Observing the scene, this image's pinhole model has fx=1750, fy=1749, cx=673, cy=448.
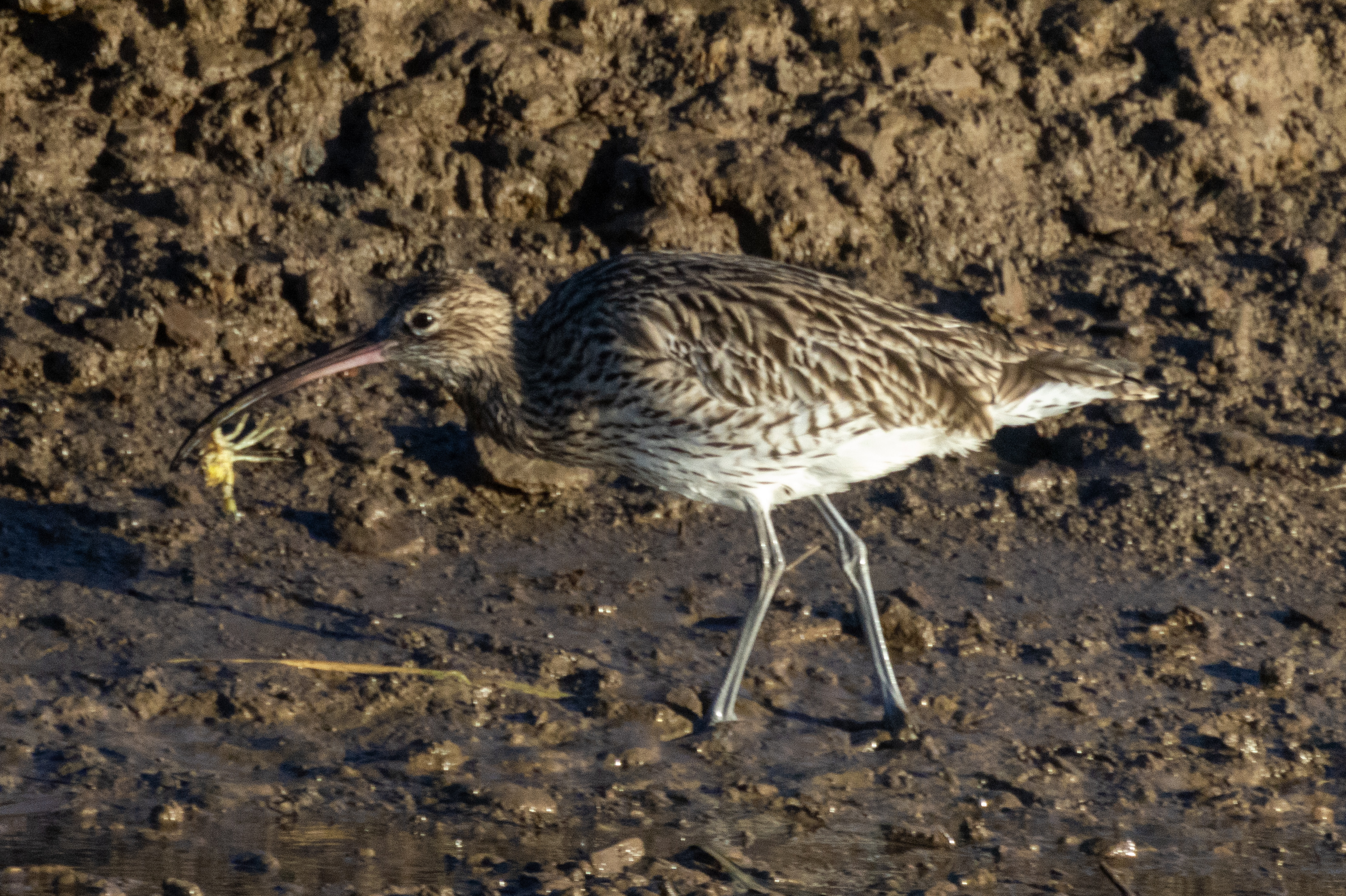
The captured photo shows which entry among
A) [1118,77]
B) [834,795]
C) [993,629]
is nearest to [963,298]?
[1118,77]

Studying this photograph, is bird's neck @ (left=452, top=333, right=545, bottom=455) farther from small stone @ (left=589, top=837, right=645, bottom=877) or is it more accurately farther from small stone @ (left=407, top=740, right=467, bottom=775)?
small stone @ (left=589, top=837, right=645, bottom=877)

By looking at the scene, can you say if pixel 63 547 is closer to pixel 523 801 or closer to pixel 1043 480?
pixel 523 801

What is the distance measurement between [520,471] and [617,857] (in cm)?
262

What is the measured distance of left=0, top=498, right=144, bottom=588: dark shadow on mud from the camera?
6.84m

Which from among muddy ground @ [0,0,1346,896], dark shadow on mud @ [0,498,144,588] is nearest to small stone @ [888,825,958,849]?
muddy ground @ [0,0,1346,896]

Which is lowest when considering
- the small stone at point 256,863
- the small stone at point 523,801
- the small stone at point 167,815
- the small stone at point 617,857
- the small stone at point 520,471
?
the small stone at point 617,857

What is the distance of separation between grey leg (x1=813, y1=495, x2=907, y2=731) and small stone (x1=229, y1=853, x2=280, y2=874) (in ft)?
7.32

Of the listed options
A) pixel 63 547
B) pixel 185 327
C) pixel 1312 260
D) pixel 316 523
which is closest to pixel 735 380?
pixel 316 523

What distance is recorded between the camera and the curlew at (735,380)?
6270mm

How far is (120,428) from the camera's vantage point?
25.3 ft

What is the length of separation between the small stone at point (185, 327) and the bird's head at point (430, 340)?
1.36 metres

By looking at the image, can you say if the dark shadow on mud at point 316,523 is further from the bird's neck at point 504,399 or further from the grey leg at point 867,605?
the grey leg at point 867,605

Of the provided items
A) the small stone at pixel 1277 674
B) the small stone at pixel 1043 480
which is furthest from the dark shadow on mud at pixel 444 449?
the small stone at pixel 1277 674

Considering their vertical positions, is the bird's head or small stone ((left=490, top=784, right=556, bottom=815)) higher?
the bird's head
